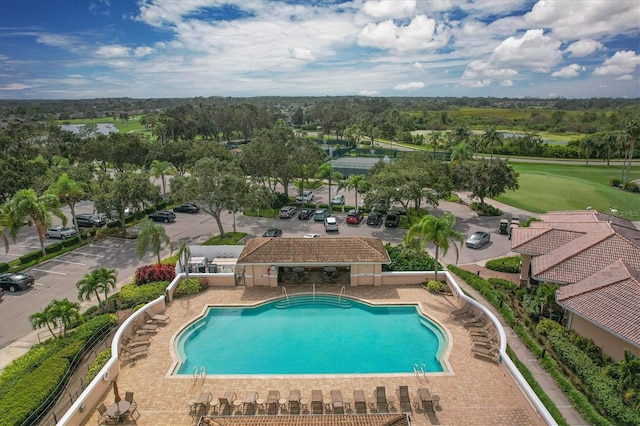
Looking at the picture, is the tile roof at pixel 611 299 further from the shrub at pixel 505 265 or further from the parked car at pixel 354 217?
the parked car at pixel 354 217

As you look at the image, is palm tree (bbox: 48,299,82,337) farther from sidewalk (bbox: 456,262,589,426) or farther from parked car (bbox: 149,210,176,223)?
sidewalk (bbox: 456,262,589,426)

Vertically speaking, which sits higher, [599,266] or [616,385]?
[599,266]

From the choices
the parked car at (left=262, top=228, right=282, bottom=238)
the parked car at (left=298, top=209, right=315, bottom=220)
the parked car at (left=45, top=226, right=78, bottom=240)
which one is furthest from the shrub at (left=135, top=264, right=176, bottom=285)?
the parked car at (left=298, top=209, right=315, bottom=220)

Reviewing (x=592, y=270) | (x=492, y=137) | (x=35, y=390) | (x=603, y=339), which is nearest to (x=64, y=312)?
(x=35, y=390)

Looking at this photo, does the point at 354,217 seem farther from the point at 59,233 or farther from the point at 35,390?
the point at 35,390

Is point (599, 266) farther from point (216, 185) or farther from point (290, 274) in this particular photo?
point (216, 185)

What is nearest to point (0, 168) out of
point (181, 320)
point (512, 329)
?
point (181, 320)
